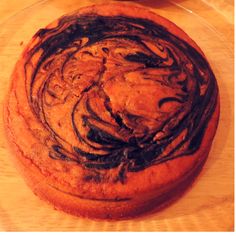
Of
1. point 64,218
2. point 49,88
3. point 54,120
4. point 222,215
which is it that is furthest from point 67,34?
point 222,215

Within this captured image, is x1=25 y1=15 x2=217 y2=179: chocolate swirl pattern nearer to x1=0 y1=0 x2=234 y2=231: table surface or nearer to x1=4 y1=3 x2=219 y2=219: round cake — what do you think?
x1=4 y1=3 x2=219 y2=219: round cake

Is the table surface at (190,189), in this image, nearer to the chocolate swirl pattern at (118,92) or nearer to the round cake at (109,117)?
the round cake at (109,117)

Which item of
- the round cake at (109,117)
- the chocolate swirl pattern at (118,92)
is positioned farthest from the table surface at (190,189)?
the chocolate swirl pattern at (118,92)

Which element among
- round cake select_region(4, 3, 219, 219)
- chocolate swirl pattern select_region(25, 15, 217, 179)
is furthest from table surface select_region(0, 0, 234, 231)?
chocolate swirl pattern select_region(25, 15, 217, 179)

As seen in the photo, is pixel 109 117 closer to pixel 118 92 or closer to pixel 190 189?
pixel 118 92
